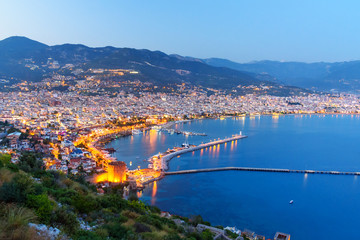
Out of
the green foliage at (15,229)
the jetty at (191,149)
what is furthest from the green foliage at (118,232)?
the jetty at (191,149)

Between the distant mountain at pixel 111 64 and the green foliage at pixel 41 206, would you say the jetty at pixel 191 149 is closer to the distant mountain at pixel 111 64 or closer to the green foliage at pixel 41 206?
the green foliage at pixel 41 206

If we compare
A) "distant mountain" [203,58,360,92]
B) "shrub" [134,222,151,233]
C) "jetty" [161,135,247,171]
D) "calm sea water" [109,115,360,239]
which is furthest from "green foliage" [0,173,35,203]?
"distant mountain" [203,58,360,92]

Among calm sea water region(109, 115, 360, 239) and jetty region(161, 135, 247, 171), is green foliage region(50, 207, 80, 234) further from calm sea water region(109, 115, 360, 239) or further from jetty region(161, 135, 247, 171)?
jetty region(161, 135, 247, 171)

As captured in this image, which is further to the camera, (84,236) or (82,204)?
(82,204)

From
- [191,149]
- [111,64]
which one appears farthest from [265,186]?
[111,64]

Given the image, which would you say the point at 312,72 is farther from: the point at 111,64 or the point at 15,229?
the point at 15,229

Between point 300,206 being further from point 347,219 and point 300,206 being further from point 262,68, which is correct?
point 262,68
